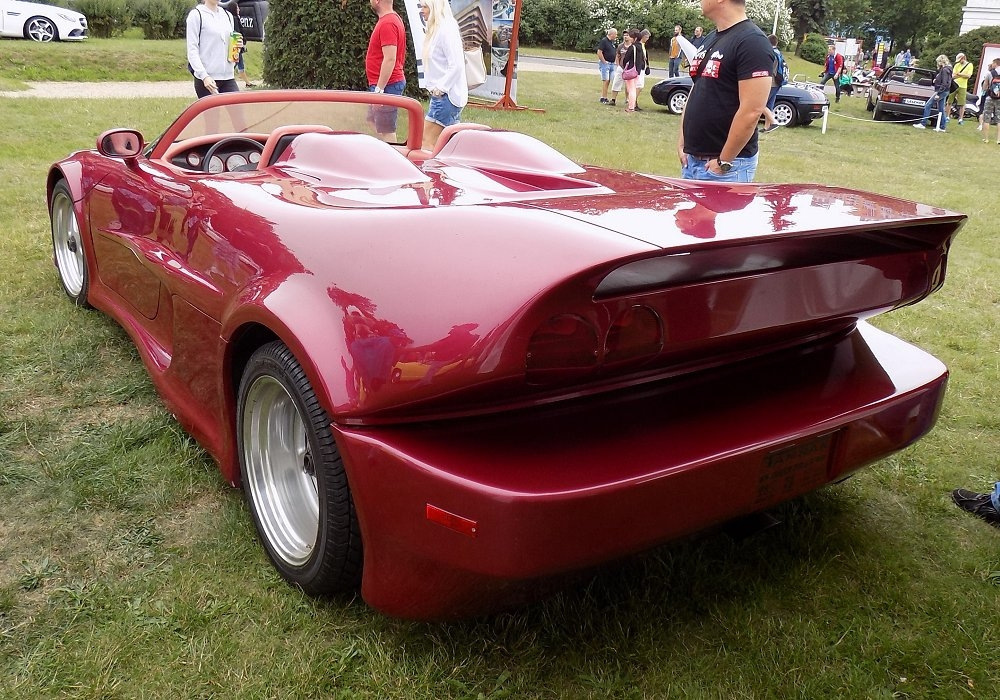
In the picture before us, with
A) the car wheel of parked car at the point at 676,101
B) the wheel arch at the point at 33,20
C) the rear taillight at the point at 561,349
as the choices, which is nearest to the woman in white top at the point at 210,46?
the rear taillight at the point at 561,349

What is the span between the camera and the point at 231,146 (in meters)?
3.39

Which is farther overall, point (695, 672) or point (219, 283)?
point (219, 283)

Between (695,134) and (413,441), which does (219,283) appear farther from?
(695,134)

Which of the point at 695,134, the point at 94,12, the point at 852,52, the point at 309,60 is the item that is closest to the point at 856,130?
the point at 309,60

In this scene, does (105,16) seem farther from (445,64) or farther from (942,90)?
(942,90)

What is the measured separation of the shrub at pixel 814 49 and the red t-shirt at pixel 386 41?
144 feet

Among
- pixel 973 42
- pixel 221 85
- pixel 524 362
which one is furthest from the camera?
pixel 973 42

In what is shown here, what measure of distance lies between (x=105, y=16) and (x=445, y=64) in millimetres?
14439

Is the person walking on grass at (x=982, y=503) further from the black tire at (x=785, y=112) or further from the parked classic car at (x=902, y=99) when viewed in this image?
the parked classic car at (x=902, y=99)

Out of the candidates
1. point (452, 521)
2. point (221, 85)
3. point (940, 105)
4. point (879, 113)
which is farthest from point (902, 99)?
point (452, 521)

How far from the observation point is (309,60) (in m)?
11.5

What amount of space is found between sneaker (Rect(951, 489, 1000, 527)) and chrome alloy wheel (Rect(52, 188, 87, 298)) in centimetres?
380

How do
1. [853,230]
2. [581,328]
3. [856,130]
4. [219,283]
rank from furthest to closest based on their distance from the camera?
[856,130], [219,283], [853,230], [581,328]

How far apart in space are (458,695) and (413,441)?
628mm
